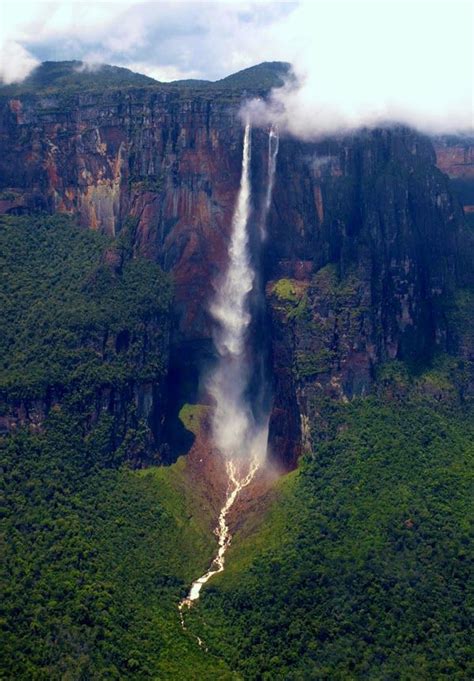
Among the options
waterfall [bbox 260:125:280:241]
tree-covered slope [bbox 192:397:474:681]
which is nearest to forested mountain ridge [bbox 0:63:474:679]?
tree-covered slope [bbox 192:397:474:681]

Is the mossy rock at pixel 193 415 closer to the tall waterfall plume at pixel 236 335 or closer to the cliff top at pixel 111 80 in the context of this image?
the tall waterfall plume at pixel 236 335

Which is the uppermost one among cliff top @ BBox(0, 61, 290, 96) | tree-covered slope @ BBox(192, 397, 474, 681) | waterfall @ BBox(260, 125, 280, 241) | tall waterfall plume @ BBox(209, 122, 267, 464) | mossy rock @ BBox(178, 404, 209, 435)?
cliff top @ BBox(0, 61, 290, 96)

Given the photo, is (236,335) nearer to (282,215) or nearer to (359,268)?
(282,215)

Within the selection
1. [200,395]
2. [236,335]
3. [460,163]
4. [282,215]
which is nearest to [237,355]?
[236,335]

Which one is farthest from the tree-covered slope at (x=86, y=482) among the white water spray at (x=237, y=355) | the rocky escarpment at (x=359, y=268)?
the rocky escarpment at (x=359, y=268)

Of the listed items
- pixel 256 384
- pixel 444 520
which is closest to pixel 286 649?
pixel 444 520

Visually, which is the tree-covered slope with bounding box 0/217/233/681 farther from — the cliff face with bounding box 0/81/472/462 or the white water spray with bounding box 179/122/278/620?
the white water spray with bounding box 179/122/278/620

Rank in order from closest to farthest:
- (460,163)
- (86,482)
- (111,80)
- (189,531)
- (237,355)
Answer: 1. (86,482)
2. (189,531)
3. (237,355)
4. (460,163)
5. (111,80)
